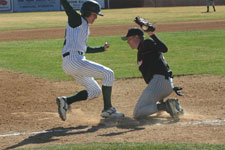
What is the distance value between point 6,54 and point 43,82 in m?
5.33

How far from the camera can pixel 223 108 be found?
25.1 feet

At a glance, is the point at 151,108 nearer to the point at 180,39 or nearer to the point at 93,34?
the point at 180,39

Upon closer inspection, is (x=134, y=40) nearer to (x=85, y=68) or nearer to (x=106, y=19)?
(x=85, y=68)

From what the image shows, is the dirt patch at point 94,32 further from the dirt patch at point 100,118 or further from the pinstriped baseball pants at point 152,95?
the pinstriped baseball pants at point 152,95

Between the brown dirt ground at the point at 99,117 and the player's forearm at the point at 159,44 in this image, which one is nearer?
the brown dirt ground at the point at 99,117

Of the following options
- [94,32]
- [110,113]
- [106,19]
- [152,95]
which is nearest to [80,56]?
[110,113]

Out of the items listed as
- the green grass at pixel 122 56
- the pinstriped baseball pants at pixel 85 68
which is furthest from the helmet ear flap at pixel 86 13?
the green grass at pixel 122 56

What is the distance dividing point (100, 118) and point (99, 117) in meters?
0.10

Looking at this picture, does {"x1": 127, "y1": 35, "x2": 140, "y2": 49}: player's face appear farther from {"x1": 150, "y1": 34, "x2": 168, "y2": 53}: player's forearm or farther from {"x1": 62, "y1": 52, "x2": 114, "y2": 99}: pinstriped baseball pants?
{"x1": 62, "y1": 52, "x2": 114, "y2": 99}: pinstriped baseball pants

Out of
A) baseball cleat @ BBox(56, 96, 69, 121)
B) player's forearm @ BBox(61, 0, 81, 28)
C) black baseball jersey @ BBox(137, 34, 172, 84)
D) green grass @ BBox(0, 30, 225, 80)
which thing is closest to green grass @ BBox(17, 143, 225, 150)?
baseball cleat @ BBox(56, 96, 69, 121)

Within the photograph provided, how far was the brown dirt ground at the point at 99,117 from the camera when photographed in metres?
5.95

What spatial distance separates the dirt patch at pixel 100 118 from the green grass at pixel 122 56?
132 cm

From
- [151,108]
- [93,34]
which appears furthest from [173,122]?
[93,34]

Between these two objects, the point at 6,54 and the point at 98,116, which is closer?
the point at 98,116
